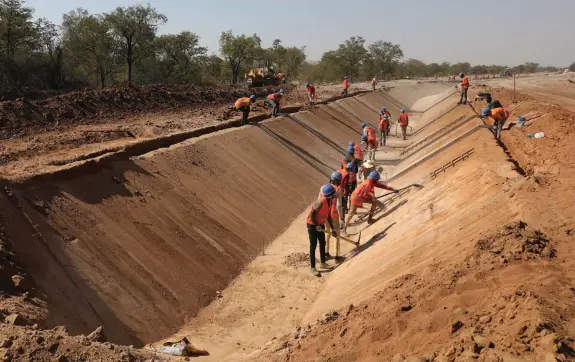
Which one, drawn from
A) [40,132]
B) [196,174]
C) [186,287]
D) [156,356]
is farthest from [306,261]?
[40,132]

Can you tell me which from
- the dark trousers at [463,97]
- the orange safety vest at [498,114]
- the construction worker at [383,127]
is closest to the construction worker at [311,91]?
the construction worker at [383,127]

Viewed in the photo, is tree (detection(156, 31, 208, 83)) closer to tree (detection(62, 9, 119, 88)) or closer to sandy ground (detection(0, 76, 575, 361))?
tree (detection(62, 9, 119, 88))

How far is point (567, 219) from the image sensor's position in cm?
658

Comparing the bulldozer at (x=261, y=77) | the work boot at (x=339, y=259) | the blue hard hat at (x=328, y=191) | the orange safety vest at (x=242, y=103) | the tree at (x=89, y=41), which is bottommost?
the work boot at (x=339, y=259)

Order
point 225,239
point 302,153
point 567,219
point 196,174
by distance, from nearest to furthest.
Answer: point 567,219 → point 225,239 → point 196,174 → point 302,153

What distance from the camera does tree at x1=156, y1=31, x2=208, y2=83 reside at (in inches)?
1583

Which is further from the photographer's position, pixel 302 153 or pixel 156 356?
pixel 302 153

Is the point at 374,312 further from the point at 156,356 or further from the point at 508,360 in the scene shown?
the point at 156,356

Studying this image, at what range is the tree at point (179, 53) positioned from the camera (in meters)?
40.2

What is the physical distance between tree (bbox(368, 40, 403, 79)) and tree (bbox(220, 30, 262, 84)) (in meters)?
31.1

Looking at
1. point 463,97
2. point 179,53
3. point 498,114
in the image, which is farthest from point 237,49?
point 498,114

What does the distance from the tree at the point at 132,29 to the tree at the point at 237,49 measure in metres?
10.4

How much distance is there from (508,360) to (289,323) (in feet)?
14.6

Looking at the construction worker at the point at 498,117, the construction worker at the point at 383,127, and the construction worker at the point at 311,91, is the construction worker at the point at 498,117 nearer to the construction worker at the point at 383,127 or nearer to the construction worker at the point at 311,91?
the construction worker at the point at 383,127
